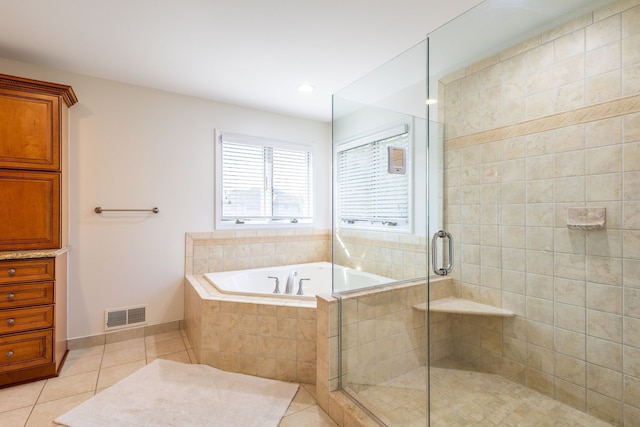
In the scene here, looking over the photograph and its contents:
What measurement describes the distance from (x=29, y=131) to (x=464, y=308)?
3300 millimetres

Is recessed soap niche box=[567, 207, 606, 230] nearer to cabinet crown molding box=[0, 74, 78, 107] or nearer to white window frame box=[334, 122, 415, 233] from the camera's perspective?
white window frame box=[334, 122, 415, 233]

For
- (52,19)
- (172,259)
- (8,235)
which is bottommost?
(172,259)

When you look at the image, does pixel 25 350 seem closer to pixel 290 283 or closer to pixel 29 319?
pixel 29 319

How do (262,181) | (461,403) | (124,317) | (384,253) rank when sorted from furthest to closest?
(262,181), (124,317), (384,253), (461,403)

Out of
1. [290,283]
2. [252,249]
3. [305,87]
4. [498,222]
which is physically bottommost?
[290,283]

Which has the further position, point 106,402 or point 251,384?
point 251,384

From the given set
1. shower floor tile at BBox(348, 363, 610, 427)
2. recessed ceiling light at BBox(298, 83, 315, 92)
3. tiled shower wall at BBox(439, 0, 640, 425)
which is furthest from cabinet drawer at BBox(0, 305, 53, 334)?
tiled shower wall at BBox(439, 0, 640, 425)

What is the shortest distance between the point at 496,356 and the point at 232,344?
183 cm

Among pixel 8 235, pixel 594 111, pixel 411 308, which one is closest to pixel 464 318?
pixel 411 308

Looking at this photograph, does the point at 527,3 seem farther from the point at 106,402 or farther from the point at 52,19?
the point at 106,402

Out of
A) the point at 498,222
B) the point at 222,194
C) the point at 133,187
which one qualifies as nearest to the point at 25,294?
the point at 133,187

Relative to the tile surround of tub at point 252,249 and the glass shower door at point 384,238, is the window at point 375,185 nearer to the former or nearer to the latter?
the glass shower door at point 384,238

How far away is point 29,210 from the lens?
217 cm

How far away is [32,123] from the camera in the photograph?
2178 millimetres
